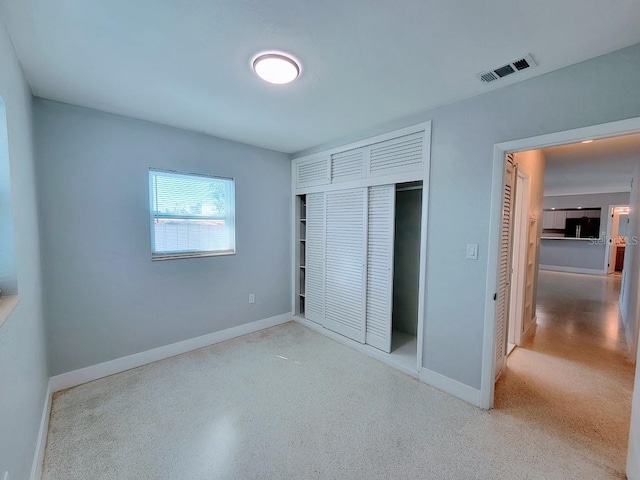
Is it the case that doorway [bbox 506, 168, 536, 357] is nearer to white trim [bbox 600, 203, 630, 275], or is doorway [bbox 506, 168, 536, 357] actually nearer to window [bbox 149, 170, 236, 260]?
window [bbox 149, 170, 236, 260]

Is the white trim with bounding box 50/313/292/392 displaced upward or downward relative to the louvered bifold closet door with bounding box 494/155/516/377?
downward

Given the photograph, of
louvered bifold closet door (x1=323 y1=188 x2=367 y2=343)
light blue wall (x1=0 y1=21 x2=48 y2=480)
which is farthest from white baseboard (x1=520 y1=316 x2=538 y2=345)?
light blue wall (x1=0 y1=21 x2=48 y2=480)

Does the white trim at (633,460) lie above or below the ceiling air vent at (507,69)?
below

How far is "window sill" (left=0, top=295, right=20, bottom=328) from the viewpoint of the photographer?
110 centimetres

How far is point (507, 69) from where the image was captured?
5.67ft

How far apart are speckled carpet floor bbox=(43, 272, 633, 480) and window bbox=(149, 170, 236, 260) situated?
1220 mm

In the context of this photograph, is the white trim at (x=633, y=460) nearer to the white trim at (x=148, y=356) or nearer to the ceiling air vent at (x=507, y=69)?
the ceiling air vent at (x=507, y=69)

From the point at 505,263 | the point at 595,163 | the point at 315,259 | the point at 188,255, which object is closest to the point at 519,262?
the point at 505,263

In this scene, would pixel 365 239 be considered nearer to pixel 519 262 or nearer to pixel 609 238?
pixel 519 262

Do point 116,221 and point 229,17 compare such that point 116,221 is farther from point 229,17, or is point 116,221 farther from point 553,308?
Answer: point 553,308

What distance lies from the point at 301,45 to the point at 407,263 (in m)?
2.74

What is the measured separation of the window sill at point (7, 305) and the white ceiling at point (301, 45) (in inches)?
54.9

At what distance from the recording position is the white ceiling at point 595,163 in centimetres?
321

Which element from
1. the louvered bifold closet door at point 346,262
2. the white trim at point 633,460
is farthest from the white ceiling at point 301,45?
the white trim at point 633,460
